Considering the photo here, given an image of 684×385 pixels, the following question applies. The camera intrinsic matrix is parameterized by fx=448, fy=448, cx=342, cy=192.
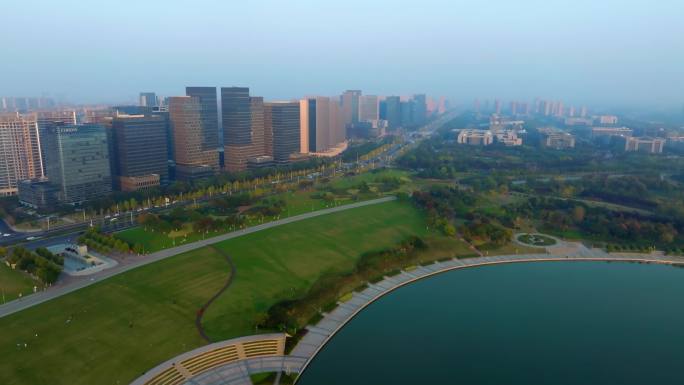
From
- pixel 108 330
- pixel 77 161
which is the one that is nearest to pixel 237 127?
pixel 77 161

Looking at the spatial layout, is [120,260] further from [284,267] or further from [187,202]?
[187,202]

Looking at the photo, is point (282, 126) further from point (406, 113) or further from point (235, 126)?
point (406, 113)

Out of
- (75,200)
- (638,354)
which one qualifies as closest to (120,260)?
(75,200)

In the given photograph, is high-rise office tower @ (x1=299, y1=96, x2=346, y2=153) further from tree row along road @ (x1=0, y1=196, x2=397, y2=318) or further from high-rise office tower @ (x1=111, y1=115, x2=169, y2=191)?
tree row along road @ (x1=0, y1=196, x2=397, y2=318)

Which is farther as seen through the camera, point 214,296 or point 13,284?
point 13,284

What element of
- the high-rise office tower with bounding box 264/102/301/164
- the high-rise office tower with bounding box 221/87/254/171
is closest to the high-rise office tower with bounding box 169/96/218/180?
the high-rise office tower with bounding box 221/87/254/171

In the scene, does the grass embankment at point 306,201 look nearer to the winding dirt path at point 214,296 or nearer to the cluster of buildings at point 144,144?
the winding dirt path at point 214,296

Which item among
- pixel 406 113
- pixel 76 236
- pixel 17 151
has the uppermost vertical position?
pixel 406 113
